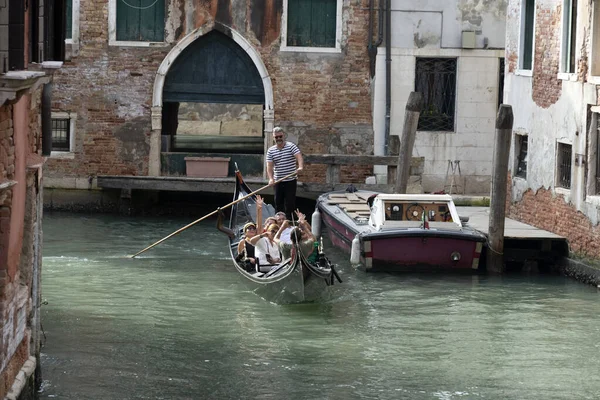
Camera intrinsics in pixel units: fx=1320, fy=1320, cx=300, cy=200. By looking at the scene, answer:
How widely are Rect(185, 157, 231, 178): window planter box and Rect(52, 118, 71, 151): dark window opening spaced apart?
1589mm

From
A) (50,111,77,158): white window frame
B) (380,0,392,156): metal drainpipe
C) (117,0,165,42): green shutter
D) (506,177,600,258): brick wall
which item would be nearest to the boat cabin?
(506,177,600,258): brick wall

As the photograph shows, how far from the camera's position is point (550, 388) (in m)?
8.51

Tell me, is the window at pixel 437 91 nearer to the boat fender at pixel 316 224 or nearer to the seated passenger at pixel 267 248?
the boat fender at pixel 316 224

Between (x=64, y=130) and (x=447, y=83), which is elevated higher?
(x=447, y=83)

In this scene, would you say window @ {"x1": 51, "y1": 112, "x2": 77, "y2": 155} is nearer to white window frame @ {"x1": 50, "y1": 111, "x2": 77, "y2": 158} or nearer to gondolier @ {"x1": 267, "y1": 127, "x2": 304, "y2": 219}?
white window frame @ {"x1": 50, "y1": 111, "x2": 77, "y2": 158}

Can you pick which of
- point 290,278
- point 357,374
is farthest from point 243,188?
point 357,374

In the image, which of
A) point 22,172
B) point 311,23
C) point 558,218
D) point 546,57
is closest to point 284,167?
point 558,218

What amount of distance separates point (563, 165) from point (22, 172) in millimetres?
7530

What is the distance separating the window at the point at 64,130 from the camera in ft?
55.3

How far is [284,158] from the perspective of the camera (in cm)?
1318

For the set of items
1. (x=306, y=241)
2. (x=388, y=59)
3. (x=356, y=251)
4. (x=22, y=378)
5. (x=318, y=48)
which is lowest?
(x=22, y=378)

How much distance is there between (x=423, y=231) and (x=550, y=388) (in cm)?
411

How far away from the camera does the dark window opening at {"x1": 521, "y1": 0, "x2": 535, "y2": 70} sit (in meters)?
14.5

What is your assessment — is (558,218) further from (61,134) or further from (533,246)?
(61,134)
